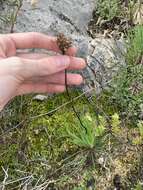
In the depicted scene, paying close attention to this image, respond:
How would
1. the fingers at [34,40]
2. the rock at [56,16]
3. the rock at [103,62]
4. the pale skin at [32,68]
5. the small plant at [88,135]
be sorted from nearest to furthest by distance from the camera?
the pale skin at [32,68]
the small plant at [88,135]
the fingers at [34,40]
the rock at [103,62]
the rock at [56,16]

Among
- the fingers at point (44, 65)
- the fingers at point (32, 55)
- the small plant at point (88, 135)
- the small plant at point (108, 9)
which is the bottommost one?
the small plant at point (88, 135)

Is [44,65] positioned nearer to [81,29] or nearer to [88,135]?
[88,135]

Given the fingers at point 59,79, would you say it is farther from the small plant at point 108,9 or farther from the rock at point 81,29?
the small plant at point 108,9

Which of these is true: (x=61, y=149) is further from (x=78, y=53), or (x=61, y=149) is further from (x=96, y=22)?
(x=96, y=22)

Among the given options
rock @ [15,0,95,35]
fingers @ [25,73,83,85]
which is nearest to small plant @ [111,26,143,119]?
fingers @ [25,73,83,85]

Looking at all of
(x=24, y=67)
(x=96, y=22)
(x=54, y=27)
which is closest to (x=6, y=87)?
(x=24, y=67)

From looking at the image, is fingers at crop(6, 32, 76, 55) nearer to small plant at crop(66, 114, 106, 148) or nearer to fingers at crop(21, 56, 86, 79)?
fingers at crop(21, 56, 86, 79)

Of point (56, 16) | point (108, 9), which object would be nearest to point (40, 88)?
point (56, 16)

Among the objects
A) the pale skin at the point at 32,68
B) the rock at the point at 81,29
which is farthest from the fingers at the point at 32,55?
the rock at the point at 81,29
